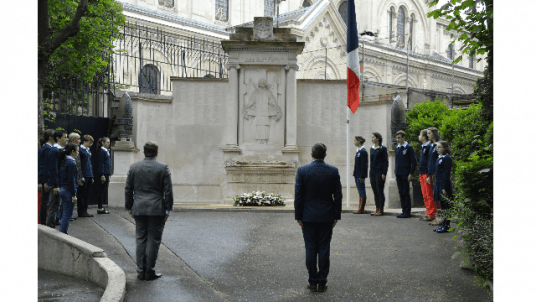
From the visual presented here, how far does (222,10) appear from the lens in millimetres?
43969

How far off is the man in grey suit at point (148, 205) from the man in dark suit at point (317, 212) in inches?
64.4

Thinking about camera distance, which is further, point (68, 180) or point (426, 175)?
point (426, 175)

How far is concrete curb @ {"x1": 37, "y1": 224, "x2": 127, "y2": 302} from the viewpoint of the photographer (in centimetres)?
587

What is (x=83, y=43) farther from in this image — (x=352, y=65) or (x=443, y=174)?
(x=443, y=174)

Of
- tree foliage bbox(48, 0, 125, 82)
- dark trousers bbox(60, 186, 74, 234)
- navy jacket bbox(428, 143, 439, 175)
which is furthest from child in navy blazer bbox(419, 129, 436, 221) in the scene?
tree foliage bbox(48, 0, 125, 82)

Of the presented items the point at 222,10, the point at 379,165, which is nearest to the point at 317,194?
the point at 379,165

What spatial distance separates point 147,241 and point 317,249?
210cm

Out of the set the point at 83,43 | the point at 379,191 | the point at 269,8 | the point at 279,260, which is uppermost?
the point at 269,8

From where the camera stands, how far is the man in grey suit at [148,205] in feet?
21.2

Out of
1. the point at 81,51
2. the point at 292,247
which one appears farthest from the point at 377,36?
the point at 292,247

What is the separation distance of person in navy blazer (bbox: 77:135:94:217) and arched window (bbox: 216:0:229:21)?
1351 inches

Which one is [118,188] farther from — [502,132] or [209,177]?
[502,132]

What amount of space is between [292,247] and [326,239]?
7.49 ft

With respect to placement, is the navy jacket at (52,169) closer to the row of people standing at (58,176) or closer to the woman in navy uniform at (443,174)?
the row of people standing at (58,176)
